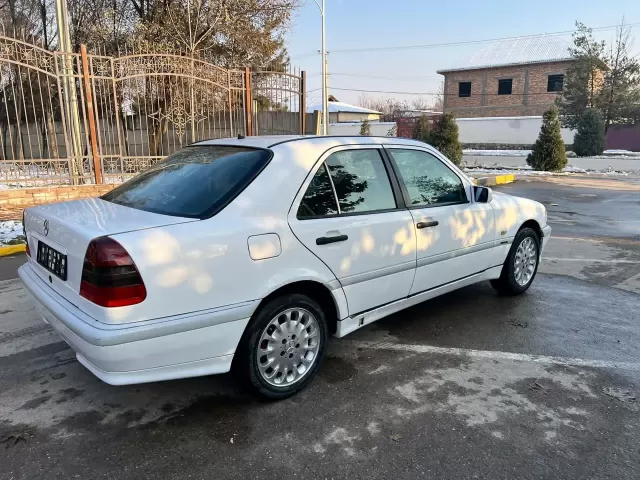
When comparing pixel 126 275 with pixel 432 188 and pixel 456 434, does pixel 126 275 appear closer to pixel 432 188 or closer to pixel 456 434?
pixel 456 434

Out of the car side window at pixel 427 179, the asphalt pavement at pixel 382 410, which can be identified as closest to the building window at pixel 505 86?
the asphalt pavement at pixel 382 410

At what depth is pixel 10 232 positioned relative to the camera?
7660mm

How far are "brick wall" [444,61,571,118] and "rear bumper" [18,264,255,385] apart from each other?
4174cm

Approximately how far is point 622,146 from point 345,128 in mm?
20847

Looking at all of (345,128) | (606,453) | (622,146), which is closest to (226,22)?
(606,453)

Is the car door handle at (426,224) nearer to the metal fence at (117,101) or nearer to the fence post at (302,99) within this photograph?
the metal fence at (117,101)

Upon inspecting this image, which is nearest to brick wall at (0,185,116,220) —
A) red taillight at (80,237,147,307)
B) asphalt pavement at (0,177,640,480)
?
asphalt pavement at (0,177,640,480)

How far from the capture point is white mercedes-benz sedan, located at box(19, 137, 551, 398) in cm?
252

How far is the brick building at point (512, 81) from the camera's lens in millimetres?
41325

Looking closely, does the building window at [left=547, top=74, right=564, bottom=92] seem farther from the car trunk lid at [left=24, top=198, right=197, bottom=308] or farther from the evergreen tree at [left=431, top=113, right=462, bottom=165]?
the car trunk lid at [left=24, top=198, right=197, bottom=308]

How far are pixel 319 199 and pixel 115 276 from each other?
1348mm

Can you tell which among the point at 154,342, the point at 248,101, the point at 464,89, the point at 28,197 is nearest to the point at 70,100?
the point at 28,197

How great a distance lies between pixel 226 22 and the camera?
15.4 m

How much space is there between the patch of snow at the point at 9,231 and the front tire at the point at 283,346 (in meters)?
5.88
